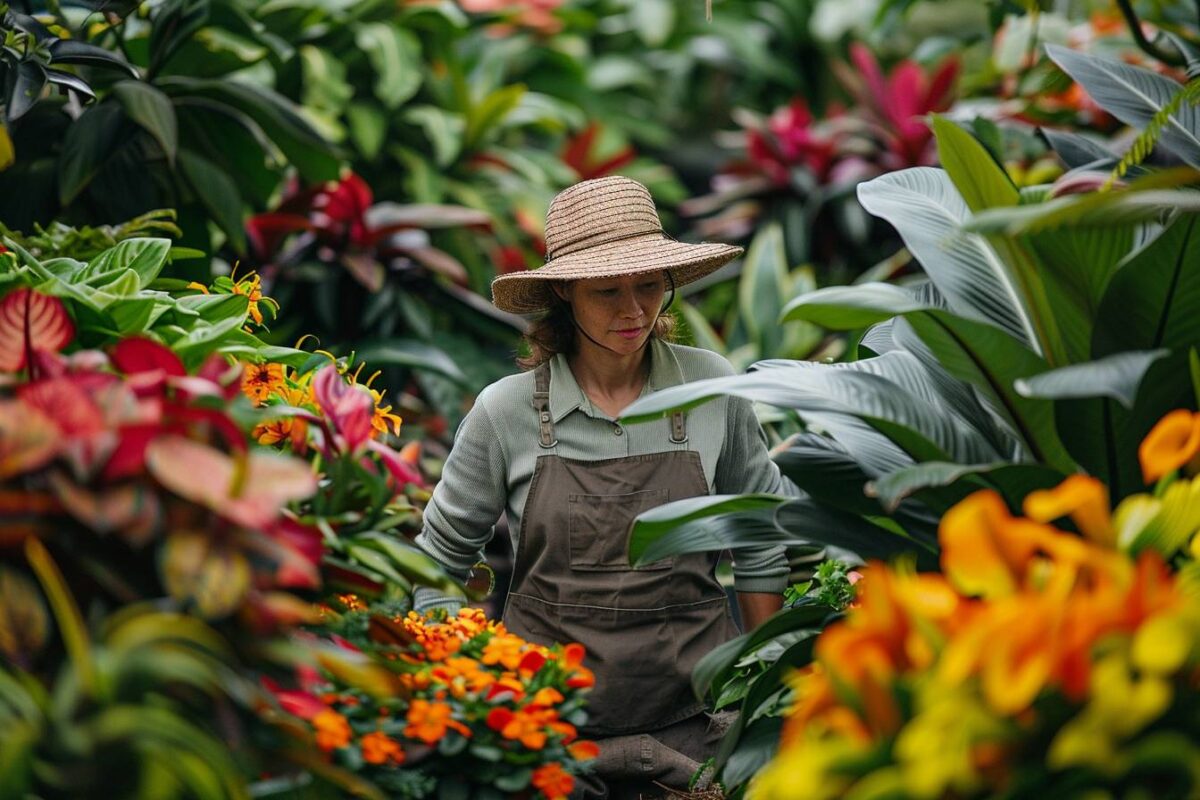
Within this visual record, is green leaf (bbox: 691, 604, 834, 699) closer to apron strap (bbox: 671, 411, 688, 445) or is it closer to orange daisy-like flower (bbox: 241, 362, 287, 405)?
apron strap (bbox: 671, 411, 688, 445)

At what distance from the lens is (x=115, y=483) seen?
1.51 metres

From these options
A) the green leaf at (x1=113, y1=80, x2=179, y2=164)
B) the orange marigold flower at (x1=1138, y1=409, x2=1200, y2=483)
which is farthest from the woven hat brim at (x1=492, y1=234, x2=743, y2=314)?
the orange marigold flower at (x1=1138, y1=409, x2=1200, y2=483)

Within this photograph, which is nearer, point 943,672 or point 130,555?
A: point 943,672

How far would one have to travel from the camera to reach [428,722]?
1.77m

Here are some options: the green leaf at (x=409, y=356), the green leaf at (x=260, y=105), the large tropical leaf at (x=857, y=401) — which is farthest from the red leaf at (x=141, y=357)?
the green leaf at (x=409, y=356)

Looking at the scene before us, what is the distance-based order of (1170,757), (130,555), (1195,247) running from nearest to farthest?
(1170,757)
(130,555)
(1195,247)

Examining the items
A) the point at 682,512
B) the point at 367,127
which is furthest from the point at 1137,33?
the point at 367,127

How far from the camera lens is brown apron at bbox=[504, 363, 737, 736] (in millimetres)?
2521

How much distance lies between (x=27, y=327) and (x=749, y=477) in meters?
1.48

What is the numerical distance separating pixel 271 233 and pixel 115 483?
2.76 meters

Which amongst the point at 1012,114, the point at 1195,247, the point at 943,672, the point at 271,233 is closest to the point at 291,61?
the point at 271,233

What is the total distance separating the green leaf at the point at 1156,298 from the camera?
6.30ft

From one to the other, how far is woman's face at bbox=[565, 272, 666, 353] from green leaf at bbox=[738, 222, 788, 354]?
79.4 inches

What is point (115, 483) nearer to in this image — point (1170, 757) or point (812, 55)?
point (1170, 757)
